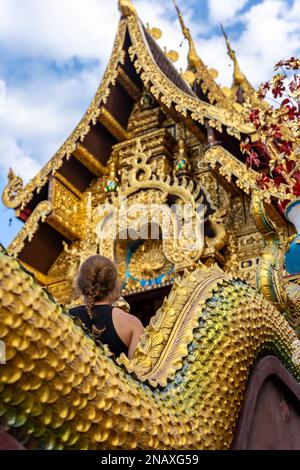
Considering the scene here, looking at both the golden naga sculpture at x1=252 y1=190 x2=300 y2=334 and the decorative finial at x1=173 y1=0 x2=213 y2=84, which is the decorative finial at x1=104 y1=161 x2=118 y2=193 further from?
the golden naga sculpture at x1=252 y1=190 x2=300 y2=334

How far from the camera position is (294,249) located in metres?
1.87

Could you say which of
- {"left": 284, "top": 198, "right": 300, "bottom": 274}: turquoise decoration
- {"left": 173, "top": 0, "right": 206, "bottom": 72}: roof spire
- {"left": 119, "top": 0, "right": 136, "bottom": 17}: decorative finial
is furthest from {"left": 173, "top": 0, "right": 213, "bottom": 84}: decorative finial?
{"left": 284, "top": 198, "right": 300, "bottom": 274}: turquoise decoration

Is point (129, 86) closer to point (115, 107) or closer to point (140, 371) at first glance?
point (115, 107)

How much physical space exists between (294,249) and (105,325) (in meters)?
0.75

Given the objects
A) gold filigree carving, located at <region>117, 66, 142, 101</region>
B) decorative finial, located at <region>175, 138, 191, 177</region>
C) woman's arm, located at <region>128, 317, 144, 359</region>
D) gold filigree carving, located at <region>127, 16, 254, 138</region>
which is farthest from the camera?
gold filigree carving, located at <region>117, 66, 142, 101</region>

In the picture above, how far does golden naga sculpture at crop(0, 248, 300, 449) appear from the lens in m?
0.64

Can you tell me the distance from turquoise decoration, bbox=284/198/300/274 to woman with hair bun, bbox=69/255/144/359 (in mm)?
628

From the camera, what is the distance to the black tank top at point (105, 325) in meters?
1.38

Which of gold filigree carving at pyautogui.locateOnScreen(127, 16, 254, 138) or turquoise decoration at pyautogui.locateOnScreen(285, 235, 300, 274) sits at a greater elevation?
gold filigree carving at pyautogui.locateOnScreen(127, 16, 254, 138)

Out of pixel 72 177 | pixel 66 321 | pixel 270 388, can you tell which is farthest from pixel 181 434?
pixel 72 177

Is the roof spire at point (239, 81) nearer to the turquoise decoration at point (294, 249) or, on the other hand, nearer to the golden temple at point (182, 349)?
the golden temple at point (182, 349)

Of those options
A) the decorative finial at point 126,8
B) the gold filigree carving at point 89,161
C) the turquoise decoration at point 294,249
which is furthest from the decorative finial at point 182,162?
the turquoise decoration at point 294,249

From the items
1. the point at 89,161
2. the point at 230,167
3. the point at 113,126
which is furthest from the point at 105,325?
→ the point at 113,126

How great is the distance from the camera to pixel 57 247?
5.48m
